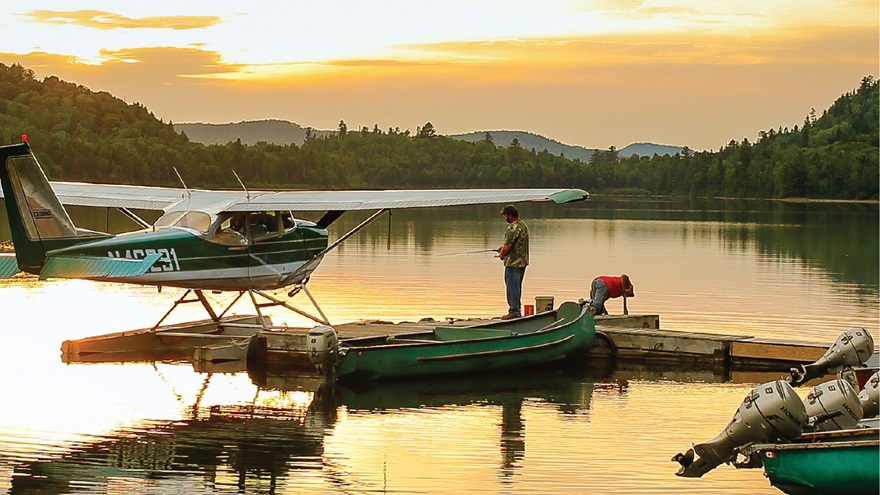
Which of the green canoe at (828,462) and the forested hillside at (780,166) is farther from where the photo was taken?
the forested hillside at (780,166)

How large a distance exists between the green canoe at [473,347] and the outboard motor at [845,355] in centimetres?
320

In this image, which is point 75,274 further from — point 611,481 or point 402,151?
point 402,151

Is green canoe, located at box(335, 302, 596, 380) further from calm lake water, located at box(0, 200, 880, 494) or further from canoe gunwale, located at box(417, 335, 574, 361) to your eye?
calm lake water, located at box(0, 200, 880, 494)

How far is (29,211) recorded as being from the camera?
45.2ft

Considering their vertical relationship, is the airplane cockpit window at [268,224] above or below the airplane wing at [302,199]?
below

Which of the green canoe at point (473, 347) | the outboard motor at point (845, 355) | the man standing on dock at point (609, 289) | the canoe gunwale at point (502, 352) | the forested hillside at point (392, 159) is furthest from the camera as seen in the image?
the forested hillside at point (392, 159)

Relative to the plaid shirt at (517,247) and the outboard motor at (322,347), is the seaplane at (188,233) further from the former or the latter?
the outboard motor at (322,347)

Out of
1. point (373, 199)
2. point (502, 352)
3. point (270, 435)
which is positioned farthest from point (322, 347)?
point (373, 199)

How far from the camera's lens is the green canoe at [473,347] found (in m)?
13.8

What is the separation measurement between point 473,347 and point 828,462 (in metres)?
5.63

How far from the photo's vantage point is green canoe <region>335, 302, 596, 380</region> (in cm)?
1383

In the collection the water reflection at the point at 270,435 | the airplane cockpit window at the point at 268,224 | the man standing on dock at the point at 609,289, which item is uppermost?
the airplane cockpit window at the point at 268,224

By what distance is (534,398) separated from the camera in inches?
535

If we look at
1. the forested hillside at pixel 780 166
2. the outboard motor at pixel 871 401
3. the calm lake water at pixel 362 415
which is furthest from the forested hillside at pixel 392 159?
the outboard motor at pixel 871 401
